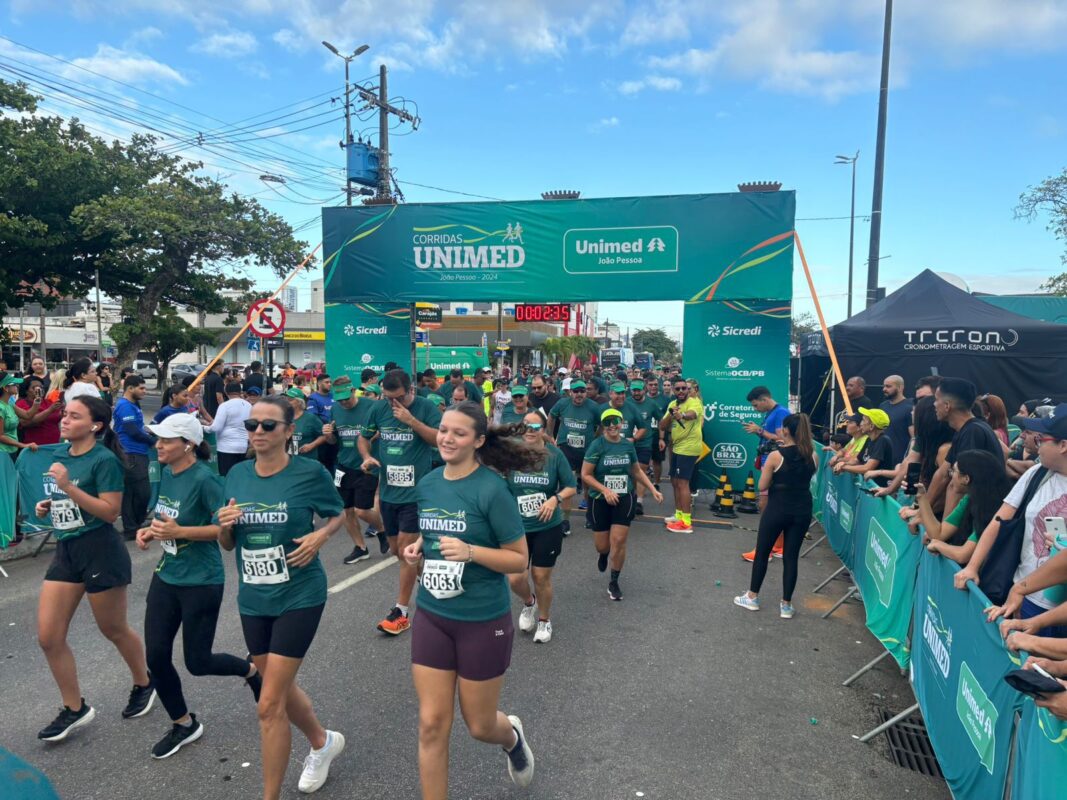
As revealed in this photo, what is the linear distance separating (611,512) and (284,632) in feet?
11.5

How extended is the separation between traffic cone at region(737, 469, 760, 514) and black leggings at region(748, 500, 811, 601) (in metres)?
4.34

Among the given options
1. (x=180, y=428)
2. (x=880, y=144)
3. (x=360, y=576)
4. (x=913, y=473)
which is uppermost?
→ (x=880, y=144)

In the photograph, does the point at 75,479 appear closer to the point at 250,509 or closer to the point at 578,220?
the point at 250,509

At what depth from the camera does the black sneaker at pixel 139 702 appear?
3.89 metres

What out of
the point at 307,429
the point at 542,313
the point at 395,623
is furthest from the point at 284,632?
the point at 542,313

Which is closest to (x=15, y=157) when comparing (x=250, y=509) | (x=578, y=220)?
(x=578, y=220)

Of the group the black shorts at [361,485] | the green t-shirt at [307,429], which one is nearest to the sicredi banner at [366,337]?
the green t-shirt at [307,429]

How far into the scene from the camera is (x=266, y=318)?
35.1ft

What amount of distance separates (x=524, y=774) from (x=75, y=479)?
286 cm

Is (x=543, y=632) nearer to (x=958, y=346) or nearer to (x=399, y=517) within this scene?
(x=399, y=517)

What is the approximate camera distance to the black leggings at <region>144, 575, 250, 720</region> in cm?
337

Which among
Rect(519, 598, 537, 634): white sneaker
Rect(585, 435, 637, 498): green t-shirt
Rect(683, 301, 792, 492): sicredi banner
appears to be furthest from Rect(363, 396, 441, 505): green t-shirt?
Rect(683, 301, 792, 492): sicredi banner

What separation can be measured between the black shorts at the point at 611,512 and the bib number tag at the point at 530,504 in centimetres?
109

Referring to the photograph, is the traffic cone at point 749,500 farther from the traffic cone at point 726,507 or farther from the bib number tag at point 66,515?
the bib number tag at point 66,515
